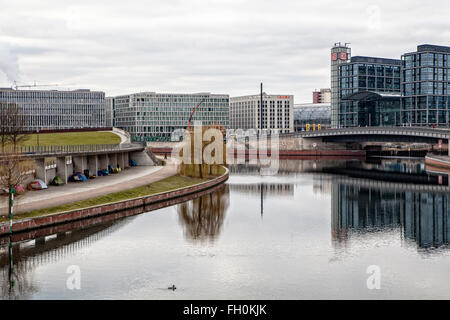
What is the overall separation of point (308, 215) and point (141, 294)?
30.0m

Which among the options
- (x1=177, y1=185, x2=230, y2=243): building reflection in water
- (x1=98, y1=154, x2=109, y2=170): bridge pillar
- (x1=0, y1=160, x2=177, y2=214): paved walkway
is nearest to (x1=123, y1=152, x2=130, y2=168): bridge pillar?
(x1=98, y1=154, x2=109, y2=170): bridge pillar

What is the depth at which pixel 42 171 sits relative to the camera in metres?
64.5

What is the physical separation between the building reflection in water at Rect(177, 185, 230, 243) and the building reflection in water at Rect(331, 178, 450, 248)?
10.9 meters

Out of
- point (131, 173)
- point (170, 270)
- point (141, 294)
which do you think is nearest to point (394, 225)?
point (170, 270)

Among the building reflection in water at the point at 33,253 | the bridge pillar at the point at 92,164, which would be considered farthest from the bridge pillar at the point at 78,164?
the building reflection in water at the point at 33,253

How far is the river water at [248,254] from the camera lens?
3278cm

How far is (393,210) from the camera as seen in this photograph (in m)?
A: 62.8

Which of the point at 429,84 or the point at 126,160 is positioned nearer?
the point at 126,160

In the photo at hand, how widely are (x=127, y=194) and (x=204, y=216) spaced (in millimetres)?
9848

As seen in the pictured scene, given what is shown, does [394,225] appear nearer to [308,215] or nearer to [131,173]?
[308,215]

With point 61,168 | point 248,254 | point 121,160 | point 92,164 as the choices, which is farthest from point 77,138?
point 248,254

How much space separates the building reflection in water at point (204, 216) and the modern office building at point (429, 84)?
137m

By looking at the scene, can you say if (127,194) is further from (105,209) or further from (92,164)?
(92,164)

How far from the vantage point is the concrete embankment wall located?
4425 centimetres
